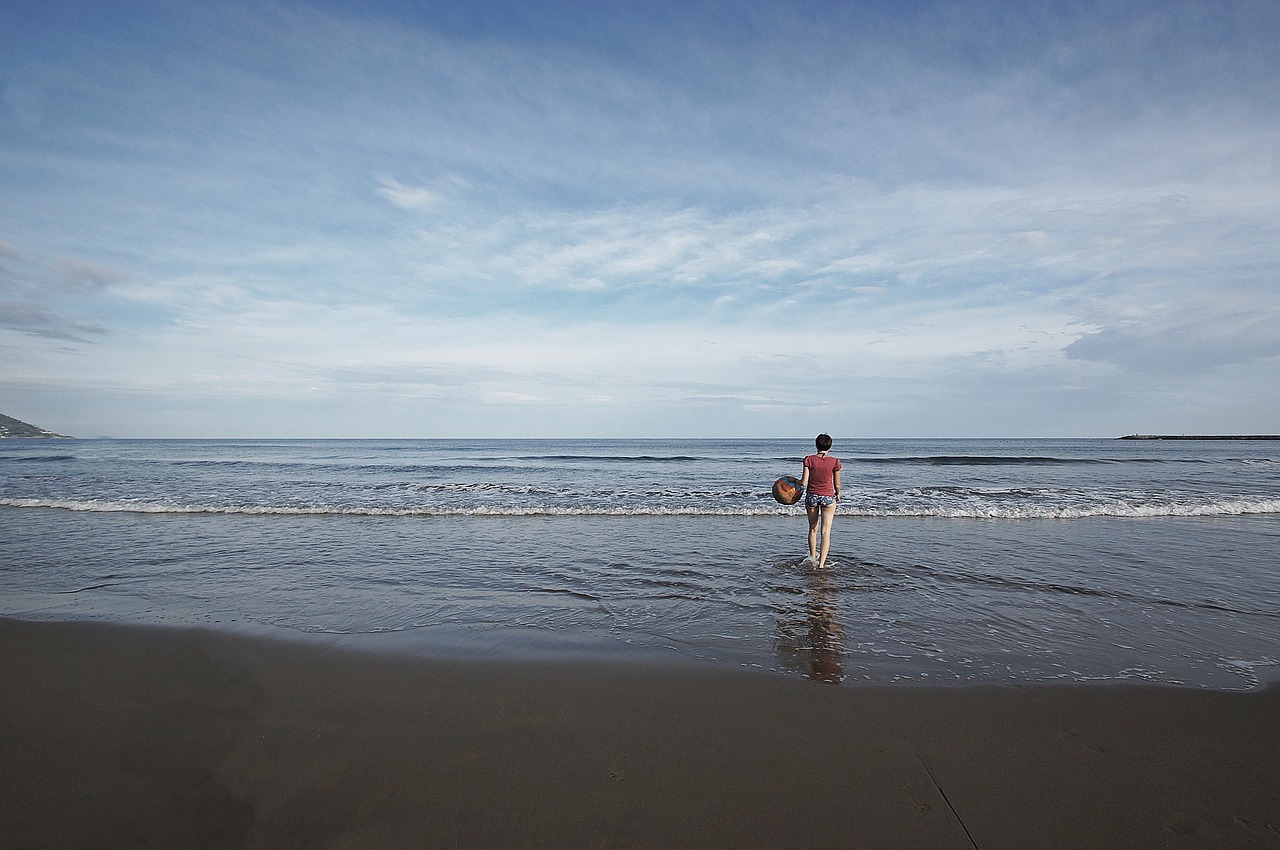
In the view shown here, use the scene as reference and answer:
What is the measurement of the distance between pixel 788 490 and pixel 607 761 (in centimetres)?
716

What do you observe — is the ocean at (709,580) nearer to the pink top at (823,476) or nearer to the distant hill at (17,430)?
the pink top at (823,476)

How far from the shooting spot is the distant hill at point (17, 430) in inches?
4576

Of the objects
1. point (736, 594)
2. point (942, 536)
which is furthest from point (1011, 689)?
point (942, 536)

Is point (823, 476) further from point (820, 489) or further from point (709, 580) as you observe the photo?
point (709, 580)

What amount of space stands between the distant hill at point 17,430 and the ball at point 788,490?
16211 cm

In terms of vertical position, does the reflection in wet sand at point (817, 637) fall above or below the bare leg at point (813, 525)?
below

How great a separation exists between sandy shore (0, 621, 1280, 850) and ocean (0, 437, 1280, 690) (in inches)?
24.1

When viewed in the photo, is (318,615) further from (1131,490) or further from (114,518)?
(1131,490)

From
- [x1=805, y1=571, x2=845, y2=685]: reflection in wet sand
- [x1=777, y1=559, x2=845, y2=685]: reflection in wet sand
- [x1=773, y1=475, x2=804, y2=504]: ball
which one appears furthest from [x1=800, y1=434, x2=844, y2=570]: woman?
[x1=777, y1=559, x2=845, y2=685]: reflection in wet sand

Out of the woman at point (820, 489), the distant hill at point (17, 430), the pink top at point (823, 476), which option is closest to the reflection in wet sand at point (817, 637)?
the woman at point (820, 489)

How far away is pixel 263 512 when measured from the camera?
14.9 metres

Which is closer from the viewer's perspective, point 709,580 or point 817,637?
point 817,637

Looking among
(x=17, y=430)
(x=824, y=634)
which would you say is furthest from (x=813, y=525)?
(x=17, y=430)

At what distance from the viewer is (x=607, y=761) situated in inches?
140
